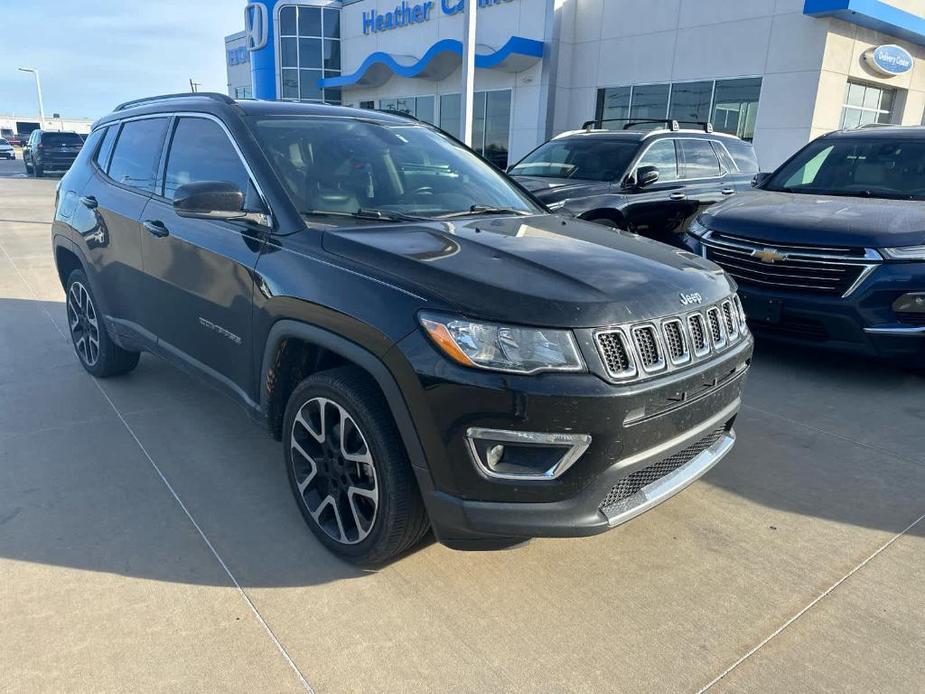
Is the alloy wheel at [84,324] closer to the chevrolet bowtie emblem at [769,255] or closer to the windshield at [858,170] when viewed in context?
the chevrolet bowtie emblem at [769,255]

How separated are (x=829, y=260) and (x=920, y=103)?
1866cm

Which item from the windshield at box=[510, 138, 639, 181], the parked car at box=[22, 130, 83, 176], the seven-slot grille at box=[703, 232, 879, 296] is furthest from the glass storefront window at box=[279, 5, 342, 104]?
the seven-slot grille at box=[703, 232, 879, 296]

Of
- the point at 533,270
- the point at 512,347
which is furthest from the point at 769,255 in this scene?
the point at 512,347

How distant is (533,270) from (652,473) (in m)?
0.87

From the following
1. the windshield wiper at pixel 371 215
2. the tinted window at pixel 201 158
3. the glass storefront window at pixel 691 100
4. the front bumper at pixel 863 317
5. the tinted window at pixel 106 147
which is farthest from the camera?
the glass storefront window at pixel 691 100

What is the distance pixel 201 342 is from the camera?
338 centimetres

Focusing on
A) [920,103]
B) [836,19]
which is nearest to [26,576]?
[836,19]

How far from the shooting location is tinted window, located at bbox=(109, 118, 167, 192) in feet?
12.7

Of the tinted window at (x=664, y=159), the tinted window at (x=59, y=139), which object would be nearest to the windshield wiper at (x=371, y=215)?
the tinted window at (x=664, y=159)

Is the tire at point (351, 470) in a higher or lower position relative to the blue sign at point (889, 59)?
lower

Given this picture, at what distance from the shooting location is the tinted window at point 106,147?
4434mm

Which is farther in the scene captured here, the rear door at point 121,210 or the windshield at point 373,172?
the rear door at point 121,210

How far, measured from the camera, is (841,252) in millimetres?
4746

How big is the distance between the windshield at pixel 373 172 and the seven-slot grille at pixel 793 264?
2263mm
